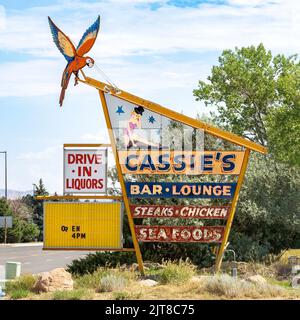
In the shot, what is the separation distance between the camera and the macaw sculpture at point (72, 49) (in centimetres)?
2486

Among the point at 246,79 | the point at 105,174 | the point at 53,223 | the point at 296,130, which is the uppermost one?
the point at 246,79

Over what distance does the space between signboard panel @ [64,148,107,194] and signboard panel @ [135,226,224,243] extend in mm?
2143

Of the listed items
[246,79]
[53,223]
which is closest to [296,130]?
[246,79]

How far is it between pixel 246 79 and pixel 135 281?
21.6 metres

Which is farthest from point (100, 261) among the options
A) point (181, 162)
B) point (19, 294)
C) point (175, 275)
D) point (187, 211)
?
point (19, 294)

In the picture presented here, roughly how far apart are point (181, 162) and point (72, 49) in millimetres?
5483

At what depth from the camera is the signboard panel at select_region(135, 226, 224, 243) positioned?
25531 mm

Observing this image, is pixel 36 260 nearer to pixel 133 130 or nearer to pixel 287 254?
pixel 287 254

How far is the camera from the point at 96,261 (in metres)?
29.8

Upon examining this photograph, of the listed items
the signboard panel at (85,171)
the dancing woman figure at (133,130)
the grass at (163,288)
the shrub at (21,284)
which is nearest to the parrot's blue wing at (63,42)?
the dancing woman figure at (133,130)

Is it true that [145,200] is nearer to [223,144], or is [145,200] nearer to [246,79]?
[223,144]

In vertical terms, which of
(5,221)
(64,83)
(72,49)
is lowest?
(5,221)

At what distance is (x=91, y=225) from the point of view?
83.5 feet

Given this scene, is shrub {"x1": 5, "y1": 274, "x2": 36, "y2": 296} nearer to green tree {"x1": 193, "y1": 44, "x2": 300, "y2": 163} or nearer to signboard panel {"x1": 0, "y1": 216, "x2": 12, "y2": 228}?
green tree {"x1": 193, "y1": 44, "x2": 300, "y2": 163}
